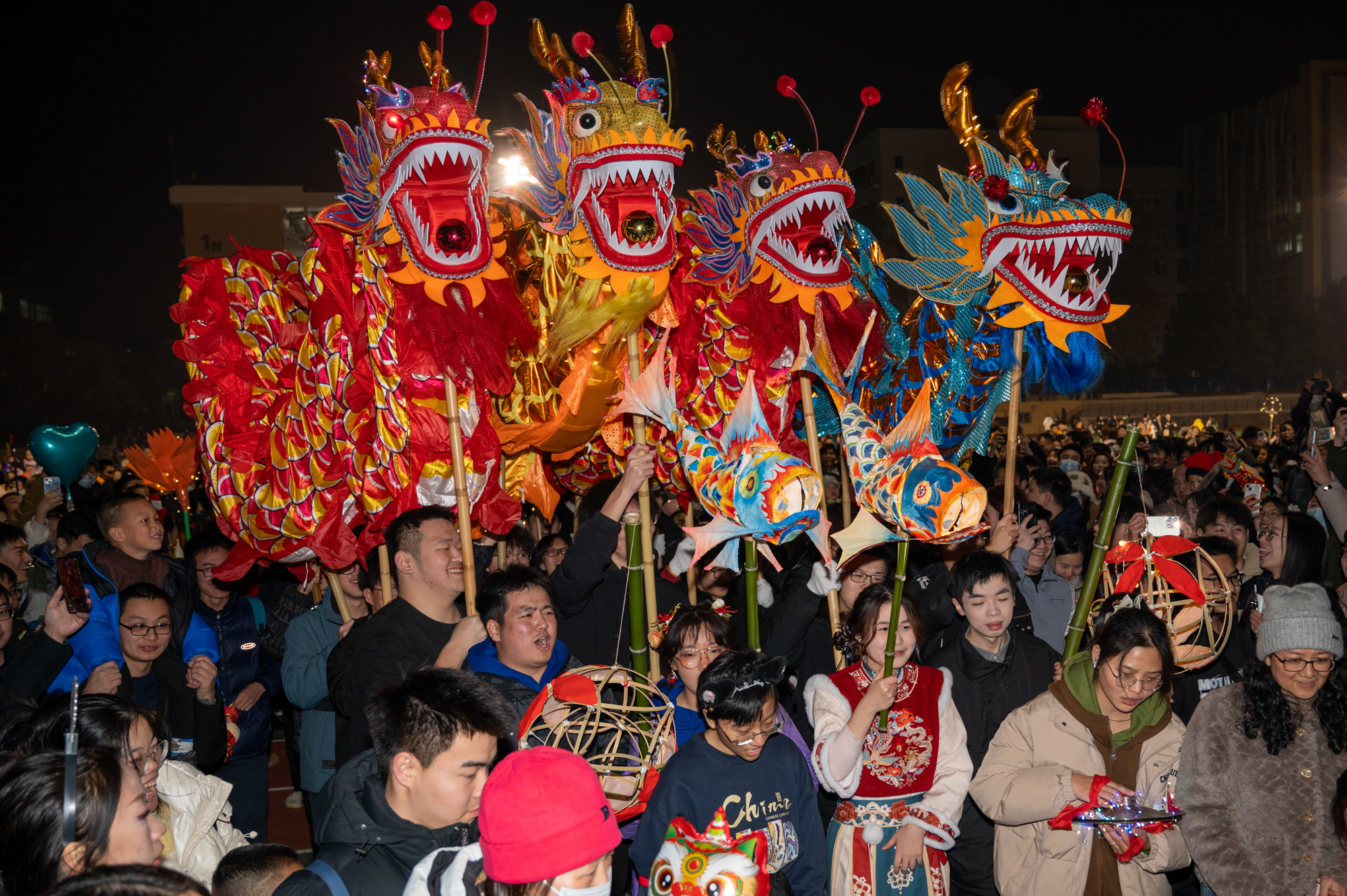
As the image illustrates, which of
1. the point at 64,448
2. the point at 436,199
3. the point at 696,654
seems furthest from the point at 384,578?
the point at 64,448

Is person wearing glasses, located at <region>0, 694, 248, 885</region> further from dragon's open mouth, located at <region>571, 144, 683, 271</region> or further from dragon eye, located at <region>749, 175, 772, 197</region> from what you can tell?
dragon eye, located at <region>749, 175, 772, 197</region>

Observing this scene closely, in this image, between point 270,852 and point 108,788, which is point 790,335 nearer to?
point 270,852

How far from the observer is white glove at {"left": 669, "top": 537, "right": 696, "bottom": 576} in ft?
10.4

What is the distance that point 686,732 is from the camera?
116 inches

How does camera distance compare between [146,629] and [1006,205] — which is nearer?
[146,629]

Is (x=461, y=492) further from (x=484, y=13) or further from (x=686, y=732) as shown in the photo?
(x=484, y=13)

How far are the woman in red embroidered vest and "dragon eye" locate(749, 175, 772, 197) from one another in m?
2.10

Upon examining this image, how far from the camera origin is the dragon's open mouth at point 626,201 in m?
3.76

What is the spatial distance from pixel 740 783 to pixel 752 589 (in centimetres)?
73

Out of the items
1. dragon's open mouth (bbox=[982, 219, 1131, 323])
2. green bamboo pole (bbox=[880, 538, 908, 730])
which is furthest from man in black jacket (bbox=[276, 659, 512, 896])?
dragon's open mouth (bbox=[982, 219, 1131, 323])

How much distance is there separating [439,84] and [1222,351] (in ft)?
103

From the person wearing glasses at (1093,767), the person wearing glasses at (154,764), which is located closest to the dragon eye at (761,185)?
the person wearing glasses at (1093,767)

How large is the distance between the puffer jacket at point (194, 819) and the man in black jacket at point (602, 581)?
1.15 m

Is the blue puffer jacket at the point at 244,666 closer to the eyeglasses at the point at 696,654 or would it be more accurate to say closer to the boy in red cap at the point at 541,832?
the eyeglasses at the point at 696,654
